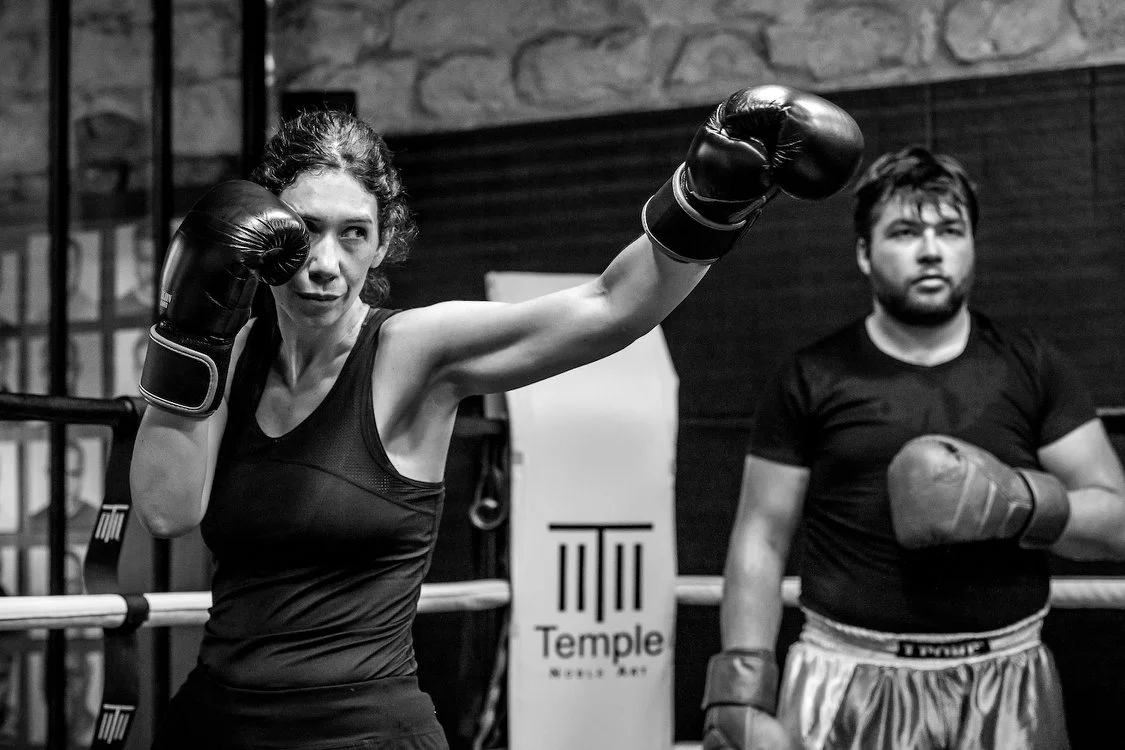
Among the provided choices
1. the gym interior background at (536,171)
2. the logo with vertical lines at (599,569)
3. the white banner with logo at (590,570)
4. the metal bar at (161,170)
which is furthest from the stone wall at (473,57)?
the logo with vertical lines at (599,569)

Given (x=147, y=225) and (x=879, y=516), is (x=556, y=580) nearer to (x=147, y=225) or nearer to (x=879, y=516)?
(x=879, y=516)

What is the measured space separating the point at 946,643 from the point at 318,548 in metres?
1.18

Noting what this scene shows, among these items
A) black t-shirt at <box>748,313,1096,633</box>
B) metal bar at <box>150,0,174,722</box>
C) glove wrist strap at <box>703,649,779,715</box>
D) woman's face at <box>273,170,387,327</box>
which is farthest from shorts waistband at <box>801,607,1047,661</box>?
metal bar at <box>150,0,174,722</box>

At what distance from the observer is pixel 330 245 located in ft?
4.70

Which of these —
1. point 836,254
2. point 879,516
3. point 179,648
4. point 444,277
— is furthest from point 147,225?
point 879,516

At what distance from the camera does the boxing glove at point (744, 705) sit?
2.15 meters

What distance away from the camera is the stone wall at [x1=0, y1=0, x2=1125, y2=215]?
2920 millimetres

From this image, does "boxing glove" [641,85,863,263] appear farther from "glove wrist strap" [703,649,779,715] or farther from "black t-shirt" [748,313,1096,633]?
"glove wrist strap" [703,649,779,715]

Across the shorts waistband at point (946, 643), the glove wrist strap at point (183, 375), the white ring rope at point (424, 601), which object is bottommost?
the shorts waistband at point (946, 643)

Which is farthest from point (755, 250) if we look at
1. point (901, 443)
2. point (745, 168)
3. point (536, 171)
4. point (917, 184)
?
point (745, 168)

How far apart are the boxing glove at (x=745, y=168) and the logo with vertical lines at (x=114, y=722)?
3.45 feet

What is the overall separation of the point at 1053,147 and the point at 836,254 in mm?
513

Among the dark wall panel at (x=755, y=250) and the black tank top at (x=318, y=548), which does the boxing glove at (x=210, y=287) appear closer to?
the black tank top at (x=318, y=548)

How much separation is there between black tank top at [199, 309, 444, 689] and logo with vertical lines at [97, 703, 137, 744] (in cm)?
45
